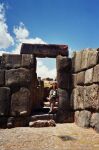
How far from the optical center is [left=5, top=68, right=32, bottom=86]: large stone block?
1172 cm

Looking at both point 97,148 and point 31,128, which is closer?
point 97,148

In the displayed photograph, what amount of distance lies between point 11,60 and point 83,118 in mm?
3779

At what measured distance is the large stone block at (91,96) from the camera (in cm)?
935

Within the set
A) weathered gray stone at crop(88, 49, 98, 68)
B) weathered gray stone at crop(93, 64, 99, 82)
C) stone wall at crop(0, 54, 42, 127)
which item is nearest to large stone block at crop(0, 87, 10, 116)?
stone wall at crop(0, 54, 42, 127)

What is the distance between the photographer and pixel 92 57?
995 cm

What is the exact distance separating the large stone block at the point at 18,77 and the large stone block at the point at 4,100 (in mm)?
285

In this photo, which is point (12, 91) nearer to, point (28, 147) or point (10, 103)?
point (10, 103)

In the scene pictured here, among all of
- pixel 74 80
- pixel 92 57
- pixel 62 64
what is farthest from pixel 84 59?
pixel 62 64

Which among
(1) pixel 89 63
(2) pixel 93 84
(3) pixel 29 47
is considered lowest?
(2) pixel 93 84

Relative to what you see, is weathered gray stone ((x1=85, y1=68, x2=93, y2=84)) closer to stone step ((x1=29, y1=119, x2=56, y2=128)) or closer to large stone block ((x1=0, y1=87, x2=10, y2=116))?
stone step ((x1=29, y1=119, x2=56, y2=128))

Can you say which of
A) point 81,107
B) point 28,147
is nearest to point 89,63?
point 81,107

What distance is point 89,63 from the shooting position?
10242mm

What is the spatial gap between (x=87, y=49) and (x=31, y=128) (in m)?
3.44

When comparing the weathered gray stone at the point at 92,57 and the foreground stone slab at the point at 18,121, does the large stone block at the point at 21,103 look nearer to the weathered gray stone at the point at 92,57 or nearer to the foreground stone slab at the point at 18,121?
the foreground stone slab at the point at 18,121
